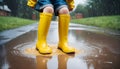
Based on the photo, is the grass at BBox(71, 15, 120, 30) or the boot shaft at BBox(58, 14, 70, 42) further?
the grass at BBox(71, 15, 120, 30)

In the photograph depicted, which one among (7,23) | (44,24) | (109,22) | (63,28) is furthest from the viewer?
(109,22)

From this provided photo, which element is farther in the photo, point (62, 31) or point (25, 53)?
point (62, 31)

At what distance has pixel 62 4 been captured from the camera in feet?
9.73

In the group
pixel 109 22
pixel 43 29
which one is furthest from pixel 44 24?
pixel 109 22

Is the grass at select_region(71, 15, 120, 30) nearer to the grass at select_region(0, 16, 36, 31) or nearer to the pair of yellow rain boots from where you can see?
the grass at select_region(0, 16, 36, 31)

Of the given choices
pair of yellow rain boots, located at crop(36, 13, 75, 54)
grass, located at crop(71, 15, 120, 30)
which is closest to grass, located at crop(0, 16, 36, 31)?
grass, located at crop(71, 15, 120, 30)

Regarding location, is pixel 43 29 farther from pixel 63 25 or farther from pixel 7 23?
pixel 7 23

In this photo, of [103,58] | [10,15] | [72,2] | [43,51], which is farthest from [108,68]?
[10,15]

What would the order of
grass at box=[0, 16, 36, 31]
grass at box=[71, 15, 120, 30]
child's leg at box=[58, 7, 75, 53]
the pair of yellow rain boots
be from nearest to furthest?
the pair of yellow rain boots
child's leg at box=[58, 7, 75, 53]
grass at box=[0, 16, 36, 31]
grass at box=[71, 15, 120, 30]

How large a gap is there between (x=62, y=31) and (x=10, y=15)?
676cm

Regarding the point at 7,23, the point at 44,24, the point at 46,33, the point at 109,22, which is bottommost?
the point at 109,22

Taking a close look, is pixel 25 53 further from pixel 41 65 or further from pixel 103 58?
pixel 103 58

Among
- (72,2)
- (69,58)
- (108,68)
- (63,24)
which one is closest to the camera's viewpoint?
(108,68)

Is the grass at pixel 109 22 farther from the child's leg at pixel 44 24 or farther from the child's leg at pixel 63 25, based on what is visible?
the child's leg at pixel 44 24
